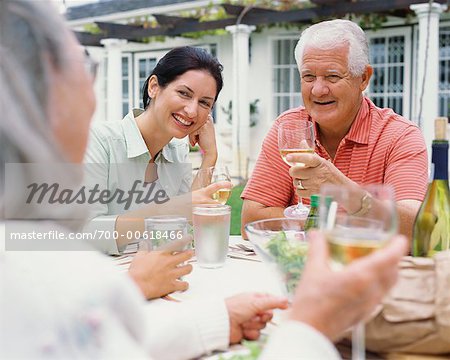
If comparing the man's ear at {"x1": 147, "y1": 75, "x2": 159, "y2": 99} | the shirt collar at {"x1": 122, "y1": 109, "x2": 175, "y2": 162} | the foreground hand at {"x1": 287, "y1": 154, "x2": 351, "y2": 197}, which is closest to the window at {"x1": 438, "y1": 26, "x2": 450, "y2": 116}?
the man's ear at {"x1": 147, "y1": 75, "x2": 159, "y2": 99}

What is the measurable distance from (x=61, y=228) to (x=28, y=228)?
0.05 meters

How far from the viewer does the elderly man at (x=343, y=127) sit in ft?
8.11

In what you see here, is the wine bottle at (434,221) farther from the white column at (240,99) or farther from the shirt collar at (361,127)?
the white column at (240,99)

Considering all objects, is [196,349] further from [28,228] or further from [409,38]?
[409,38]

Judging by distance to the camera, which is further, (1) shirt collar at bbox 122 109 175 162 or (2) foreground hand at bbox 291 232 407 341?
(1) shirt collar at bbox 122 109 175 162

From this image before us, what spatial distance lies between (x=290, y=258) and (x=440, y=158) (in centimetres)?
46

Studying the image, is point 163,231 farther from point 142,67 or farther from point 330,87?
point 142,67

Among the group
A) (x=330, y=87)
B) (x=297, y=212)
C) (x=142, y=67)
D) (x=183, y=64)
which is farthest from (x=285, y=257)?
(x=142, y=67)

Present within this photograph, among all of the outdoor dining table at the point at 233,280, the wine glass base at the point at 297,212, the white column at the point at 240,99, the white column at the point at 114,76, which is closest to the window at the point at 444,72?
the white column at the point at 240,99

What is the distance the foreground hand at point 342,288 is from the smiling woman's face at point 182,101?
1952 millimetres

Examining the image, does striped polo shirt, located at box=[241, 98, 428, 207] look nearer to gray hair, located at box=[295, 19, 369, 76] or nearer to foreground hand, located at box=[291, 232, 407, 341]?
gray hair, located at box=[295, 19, 369, 76]

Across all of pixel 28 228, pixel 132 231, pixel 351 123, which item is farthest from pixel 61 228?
pixel 351 123

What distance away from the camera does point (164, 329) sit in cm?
114

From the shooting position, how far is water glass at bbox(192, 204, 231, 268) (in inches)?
68.9
